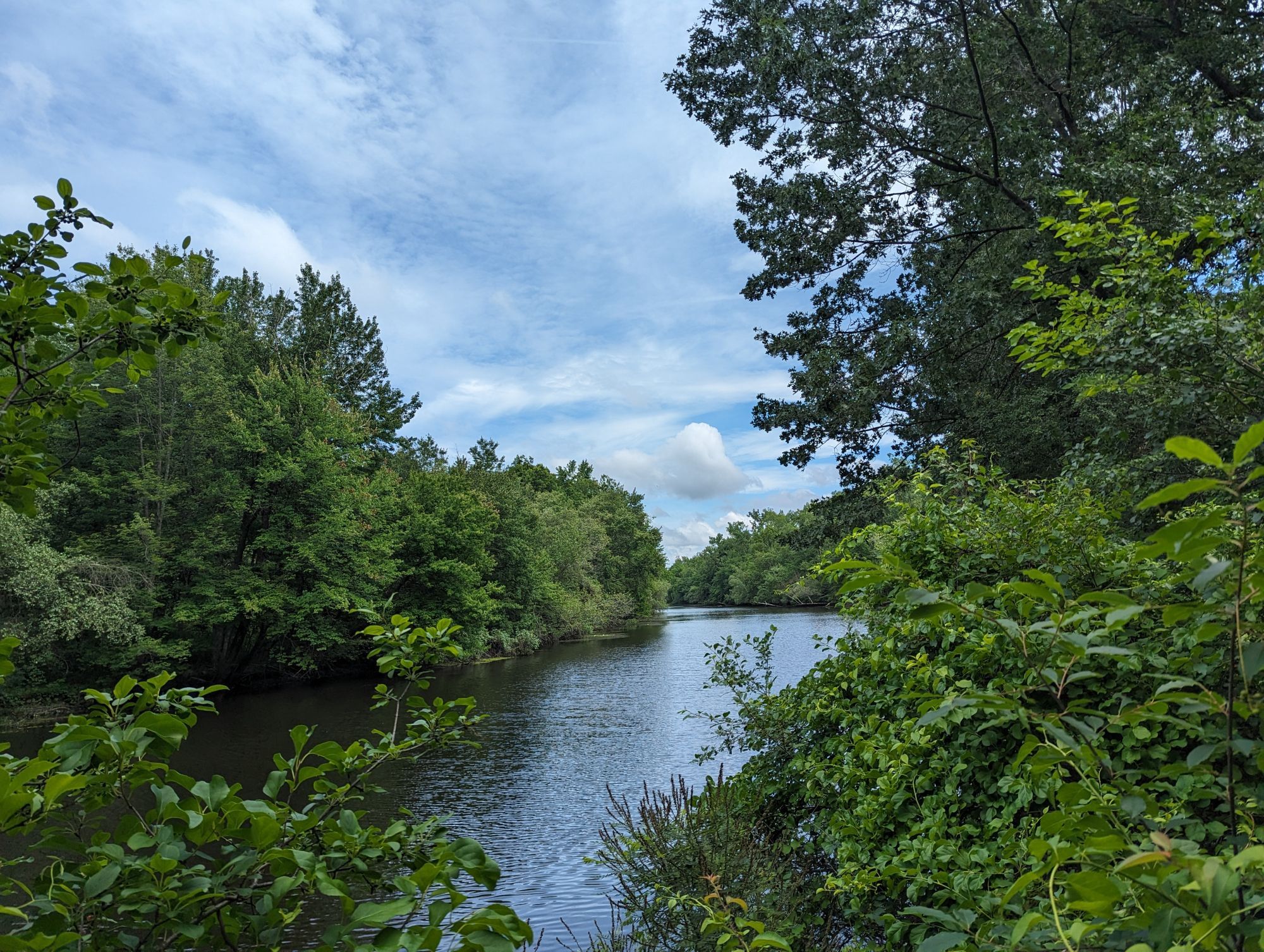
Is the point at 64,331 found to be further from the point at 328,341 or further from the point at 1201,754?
the point at 328,341

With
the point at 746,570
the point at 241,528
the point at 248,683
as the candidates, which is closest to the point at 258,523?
the point at 241,528

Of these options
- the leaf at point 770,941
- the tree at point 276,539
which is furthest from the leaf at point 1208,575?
the tree at point 276,539

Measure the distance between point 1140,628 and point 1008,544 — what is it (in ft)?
2.84

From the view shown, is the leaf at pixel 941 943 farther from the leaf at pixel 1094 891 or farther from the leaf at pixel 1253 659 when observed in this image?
the leaf at pixel 1253 659

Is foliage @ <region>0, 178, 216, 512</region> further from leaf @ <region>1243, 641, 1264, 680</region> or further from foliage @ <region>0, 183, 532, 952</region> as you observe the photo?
leaf @ <region>1243, 641, 1264, 680</region>

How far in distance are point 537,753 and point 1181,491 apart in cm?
1481

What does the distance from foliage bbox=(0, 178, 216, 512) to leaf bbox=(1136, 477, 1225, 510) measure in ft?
5.89

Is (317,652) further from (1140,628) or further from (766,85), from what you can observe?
(1140,628)

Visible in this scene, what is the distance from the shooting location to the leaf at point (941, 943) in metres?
1.02

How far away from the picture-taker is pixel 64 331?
1.66m

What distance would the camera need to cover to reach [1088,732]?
0.98 metres

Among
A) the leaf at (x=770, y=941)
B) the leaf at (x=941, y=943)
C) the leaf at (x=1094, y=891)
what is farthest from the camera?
the leaf at (x=770, y=941)

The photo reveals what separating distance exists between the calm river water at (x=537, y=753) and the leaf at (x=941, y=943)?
2.70m

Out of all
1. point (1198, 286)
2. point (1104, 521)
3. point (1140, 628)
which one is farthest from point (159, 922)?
point (1198, 286)
